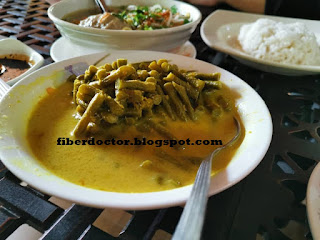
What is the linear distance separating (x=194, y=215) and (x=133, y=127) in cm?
59

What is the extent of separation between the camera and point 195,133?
1032 millimetres

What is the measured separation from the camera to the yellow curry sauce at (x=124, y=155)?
0.78 meters

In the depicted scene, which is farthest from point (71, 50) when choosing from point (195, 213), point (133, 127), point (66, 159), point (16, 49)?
point (195, 213)

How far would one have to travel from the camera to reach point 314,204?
0.69m

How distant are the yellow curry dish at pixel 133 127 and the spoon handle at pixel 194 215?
6.8 inches

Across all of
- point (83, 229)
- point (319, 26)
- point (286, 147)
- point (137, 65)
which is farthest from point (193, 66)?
point (319, 26)

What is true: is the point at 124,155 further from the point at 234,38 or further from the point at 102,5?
the point at 102,5

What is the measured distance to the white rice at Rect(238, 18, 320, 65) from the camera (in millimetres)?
1486

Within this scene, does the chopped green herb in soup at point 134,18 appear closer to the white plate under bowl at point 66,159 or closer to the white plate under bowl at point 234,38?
the white plate under bowl at point 234,38

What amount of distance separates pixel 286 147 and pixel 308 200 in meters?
0.34

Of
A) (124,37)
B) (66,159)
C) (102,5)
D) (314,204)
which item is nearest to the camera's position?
(314,204)

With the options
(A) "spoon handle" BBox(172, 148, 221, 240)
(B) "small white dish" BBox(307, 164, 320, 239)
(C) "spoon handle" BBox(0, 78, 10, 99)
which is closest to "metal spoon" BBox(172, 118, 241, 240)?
(A) "spoon handle" BBox(172, 148, 221, 240)

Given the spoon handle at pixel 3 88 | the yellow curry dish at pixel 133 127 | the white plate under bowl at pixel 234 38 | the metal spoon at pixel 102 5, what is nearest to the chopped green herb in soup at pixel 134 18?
the metal spoon at pixel 102 5

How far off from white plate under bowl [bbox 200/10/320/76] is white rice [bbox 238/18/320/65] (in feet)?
0.32
